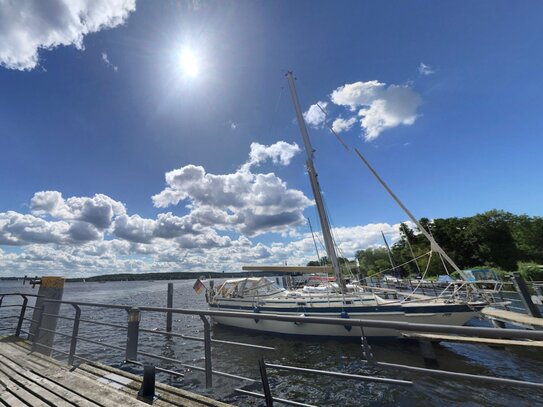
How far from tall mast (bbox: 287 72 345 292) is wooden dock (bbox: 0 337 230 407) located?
36.9 ft

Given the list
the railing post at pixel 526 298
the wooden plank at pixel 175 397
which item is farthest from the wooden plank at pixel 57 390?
the railing post at pixel 526 298

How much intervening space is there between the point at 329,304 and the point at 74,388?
11088 millimetres

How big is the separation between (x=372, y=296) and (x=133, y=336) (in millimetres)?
11111

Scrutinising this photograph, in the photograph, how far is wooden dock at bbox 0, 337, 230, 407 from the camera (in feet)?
10.5

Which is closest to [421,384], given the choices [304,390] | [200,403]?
[304,390]

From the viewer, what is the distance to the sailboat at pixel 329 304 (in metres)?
11.0

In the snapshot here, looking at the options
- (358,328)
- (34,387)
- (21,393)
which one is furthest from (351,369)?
(21,393)

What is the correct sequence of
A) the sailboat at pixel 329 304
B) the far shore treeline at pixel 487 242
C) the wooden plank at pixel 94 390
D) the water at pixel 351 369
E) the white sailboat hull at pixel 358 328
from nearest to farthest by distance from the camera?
the wooden plank at pixel 94 390, the water at pixel 351 369, the white sailboat hull at pixel 358 328, the sailboat at pixel 329 304, the far shore treeline at pixel 487 242

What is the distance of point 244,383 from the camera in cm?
826

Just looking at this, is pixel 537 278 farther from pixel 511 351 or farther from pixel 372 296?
pixel 372 296

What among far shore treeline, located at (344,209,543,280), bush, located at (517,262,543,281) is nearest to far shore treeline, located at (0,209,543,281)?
far shore treeline, located at (344,209,543,280)

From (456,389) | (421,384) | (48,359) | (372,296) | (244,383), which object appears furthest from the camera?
(372,296)

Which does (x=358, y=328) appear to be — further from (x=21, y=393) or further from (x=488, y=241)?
(x=488, y=241)

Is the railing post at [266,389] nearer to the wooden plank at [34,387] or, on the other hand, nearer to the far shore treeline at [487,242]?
the wooden plank at [34,387]
